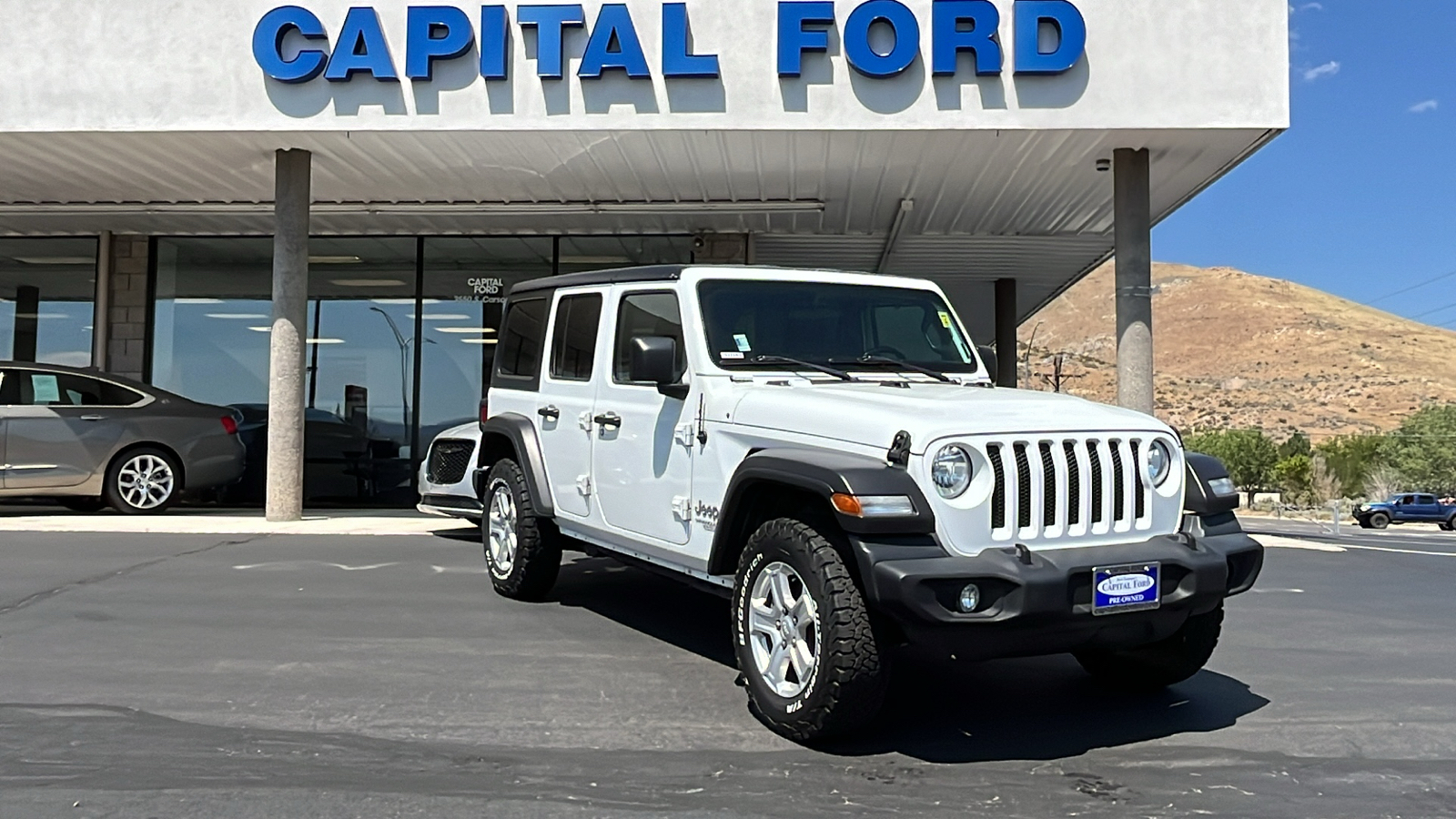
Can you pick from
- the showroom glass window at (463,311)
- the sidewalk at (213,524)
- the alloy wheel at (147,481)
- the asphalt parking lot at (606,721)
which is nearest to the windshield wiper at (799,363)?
the asphalt parking lot at (606,721)

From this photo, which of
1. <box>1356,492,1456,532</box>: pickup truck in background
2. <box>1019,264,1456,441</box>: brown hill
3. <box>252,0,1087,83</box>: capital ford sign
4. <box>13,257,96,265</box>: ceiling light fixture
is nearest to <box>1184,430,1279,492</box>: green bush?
<box>1019,264,1456,441</box>: brown hill

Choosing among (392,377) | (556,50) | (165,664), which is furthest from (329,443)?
(165,664)

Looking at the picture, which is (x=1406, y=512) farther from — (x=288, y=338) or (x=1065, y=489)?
(x=1065, y=489)

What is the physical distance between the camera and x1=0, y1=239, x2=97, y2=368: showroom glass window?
15953mm

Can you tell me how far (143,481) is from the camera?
468 inches

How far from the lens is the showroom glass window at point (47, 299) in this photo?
15953mm

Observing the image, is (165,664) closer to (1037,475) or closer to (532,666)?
(532,666)

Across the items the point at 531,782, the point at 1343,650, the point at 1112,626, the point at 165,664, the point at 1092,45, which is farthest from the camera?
the point at 1092,45

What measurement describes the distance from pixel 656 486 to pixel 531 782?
1.85 metres

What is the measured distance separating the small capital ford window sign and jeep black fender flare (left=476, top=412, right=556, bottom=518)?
3.28 metres

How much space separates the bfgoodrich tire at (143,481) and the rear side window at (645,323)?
823 centimetres

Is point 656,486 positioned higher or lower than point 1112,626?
higher

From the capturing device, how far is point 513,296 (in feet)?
23.6

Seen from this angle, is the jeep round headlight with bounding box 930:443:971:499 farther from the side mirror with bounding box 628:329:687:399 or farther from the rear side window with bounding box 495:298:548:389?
the rear side window with bounding box 495:298:548:389
